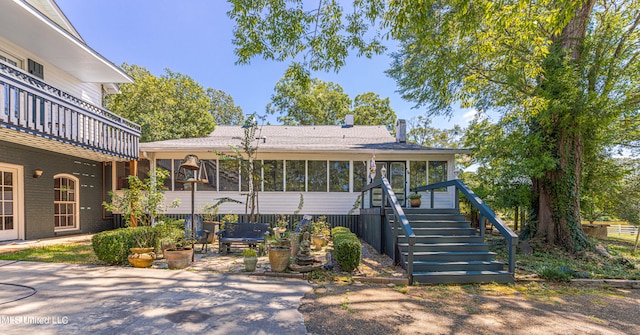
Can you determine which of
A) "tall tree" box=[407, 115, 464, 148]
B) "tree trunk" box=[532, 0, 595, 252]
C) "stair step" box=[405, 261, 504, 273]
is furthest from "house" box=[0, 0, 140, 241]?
"tall tree" box=[407, 115, 464, 148]

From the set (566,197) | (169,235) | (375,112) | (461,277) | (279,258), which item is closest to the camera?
(461,277)

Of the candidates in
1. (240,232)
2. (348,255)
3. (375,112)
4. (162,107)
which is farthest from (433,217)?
(375,112)

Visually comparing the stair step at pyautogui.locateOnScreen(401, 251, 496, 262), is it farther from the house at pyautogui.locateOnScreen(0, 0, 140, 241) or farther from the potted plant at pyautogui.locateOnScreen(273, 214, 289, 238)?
the house at pyautogui.locateOnScreen(0, 0, 140, 241)

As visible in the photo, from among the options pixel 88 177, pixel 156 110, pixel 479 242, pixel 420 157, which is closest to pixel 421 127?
pixel 420 157

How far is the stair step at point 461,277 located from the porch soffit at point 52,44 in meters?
10.3

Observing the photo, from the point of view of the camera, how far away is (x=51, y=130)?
24.0 ft

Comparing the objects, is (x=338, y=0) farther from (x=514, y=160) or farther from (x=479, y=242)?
(x=514, y=160)

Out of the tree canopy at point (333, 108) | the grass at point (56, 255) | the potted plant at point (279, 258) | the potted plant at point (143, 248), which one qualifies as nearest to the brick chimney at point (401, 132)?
the potted plant at point (279, 258)

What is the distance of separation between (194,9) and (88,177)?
7.58 meters

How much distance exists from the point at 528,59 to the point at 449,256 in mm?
5600

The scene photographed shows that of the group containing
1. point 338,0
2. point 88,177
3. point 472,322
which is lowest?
point 472,322

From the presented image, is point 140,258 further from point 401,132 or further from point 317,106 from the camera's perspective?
point 317,106

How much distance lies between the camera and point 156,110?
21.5m

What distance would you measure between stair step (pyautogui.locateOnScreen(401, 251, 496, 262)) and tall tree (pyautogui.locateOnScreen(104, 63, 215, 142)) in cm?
1938
